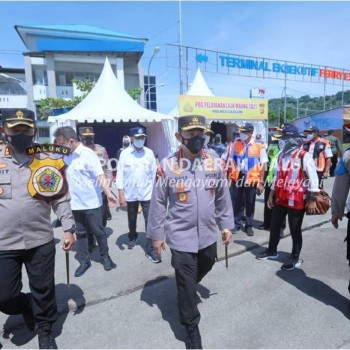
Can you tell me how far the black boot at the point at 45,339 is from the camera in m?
2.51

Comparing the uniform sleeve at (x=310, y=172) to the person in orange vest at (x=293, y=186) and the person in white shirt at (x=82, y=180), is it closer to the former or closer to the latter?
the person in orange vest at (x=293, y=186)

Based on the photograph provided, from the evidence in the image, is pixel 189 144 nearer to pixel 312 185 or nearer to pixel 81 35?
pixel 312 185

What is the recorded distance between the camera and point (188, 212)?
2.66 m

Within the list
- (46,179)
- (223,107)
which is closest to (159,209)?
(46,179)

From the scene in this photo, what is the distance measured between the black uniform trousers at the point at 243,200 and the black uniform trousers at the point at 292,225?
3.96ft

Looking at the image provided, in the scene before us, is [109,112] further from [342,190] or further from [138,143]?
[342,190]

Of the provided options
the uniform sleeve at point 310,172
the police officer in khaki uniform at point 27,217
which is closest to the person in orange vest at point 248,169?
the uniform sleeve at point 310,172

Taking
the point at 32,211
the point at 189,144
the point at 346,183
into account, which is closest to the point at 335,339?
the point at 346,183

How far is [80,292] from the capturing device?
351 centimetres

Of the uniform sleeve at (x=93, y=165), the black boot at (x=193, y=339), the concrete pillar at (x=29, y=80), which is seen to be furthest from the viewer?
the concrete pillar at (x=29, y=80)

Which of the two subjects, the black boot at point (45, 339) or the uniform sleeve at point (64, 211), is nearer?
the black boot at point (45, 339)

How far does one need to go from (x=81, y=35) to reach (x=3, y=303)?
3177cm

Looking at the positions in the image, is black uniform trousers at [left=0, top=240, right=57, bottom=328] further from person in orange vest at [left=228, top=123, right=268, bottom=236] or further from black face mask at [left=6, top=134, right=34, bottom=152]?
person in orange vest at [left=228, top=123, right=268, bottom=236]

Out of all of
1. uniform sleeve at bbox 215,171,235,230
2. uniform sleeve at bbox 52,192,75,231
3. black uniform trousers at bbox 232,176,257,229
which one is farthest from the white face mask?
uniform sleeve at bbox 52,192,75,231
